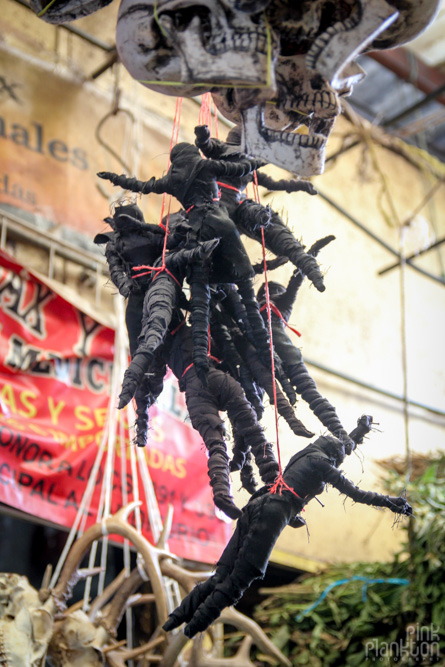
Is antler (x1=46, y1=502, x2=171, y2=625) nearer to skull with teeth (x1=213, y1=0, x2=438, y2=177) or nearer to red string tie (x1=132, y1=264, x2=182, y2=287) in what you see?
red string tie (x1=132, y1=264, x2=182, y2=287)

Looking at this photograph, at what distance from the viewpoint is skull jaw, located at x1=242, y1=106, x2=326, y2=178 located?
1.46 metres

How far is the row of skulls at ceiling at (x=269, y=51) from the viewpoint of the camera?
4.40ft

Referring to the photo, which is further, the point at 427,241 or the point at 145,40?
the point at 427,241

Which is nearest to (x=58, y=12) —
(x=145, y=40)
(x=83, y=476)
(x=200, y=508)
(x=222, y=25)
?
(x=145, y=40)

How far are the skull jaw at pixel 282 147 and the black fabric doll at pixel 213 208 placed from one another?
0.10 meters

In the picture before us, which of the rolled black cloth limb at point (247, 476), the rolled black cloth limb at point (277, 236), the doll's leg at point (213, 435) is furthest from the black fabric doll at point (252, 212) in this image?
the rolled black cloth limb at point (247, 476)

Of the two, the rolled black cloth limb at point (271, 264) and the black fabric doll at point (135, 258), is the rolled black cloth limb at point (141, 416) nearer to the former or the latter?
the black fabric doll at point (135, 258)

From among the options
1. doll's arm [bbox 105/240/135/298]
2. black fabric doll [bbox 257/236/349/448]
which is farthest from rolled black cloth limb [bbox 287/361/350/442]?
doll's arm [bbox 105/240/135/298]

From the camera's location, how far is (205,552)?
3.75 m

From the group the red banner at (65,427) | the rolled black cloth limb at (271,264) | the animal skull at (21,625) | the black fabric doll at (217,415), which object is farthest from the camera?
the red banner at (65,427)

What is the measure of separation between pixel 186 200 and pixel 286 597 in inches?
132

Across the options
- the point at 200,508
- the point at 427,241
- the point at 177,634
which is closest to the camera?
the point at 177,634

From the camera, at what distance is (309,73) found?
1.50 meters

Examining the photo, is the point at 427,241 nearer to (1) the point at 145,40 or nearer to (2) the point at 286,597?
(2) the point at 286,597
